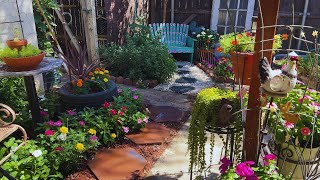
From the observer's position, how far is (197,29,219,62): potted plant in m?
5.88

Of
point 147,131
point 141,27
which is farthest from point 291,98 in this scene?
point 141,27

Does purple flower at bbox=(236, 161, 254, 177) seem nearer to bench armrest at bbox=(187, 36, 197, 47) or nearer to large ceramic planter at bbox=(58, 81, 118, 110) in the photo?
large ceramic planter at bbox=(58, 81, 118, 110)

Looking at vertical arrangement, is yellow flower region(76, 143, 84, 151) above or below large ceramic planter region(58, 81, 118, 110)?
below

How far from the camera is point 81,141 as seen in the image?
2.39 m

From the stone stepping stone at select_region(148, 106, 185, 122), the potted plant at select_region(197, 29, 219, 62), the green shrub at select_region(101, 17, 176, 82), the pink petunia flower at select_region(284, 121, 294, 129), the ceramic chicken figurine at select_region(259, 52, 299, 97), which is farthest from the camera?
the potted plant at select_region(197, 29, 219, 62)

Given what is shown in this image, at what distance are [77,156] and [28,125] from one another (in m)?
0.86

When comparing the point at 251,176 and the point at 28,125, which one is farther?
the point at 28,125

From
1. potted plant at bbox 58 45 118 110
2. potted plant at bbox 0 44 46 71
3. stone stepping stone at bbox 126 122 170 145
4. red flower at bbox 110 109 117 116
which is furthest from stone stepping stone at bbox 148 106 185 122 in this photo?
potted plant at bbox 0 44 46 71

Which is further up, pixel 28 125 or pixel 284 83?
pixel 284 83

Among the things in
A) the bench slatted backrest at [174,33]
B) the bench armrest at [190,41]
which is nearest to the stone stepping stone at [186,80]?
the bench armrest at [190,41]

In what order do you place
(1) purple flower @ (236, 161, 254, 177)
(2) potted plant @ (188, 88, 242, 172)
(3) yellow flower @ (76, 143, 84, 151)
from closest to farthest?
(1) purple flower @ (236, 161, 254, 177)
(2) potted plant @ (188, 88, 242, 172)
(3) yellow flower @ (76, 143, 84, 151)

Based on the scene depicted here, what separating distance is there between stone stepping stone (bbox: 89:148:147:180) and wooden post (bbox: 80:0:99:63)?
242 centimetres

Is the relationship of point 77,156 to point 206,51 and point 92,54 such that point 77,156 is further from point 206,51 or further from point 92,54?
point 206,51

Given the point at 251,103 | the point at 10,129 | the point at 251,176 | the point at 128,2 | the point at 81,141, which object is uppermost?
the point at 128,2
